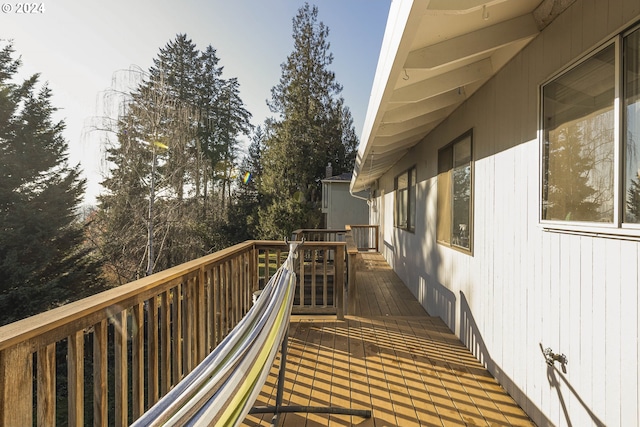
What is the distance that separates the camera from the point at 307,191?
1933cm

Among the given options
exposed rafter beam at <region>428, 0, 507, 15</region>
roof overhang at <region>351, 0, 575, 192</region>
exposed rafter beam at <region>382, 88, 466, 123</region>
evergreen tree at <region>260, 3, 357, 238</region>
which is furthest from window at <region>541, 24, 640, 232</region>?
evergreen tree at <region>260, 3, 357, 238</region>

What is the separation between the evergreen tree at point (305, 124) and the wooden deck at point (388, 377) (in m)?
14.2

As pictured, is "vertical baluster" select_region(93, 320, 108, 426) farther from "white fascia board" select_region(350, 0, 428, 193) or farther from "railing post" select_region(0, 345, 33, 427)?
"white fascia board" select_region(350, 0, 428, 193)

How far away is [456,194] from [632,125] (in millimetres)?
2305

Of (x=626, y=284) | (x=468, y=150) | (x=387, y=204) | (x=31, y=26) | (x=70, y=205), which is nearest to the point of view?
(x=626, y=284)

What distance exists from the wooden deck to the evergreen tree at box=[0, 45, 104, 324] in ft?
35.4

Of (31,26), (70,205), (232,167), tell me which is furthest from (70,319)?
(232,167)

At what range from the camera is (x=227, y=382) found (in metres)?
0.90

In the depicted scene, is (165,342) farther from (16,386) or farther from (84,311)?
(16,386)

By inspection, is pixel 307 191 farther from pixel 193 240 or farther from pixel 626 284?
pixel 626 284

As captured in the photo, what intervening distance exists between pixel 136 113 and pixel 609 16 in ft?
36.8

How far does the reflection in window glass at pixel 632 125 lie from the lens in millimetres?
1407

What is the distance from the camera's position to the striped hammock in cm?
73

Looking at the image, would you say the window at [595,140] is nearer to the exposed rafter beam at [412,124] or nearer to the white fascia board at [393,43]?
the white fascia board at [393,43]
